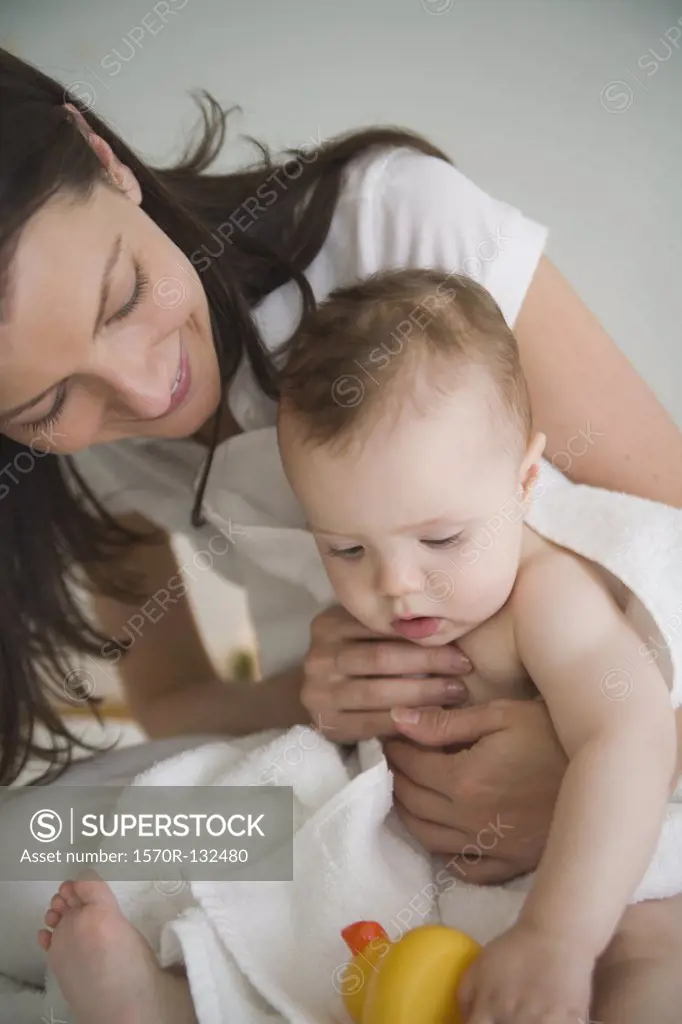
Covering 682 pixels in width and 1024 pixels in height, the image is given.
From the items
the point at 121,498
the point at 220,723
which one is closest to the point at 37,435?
the point at 121,498

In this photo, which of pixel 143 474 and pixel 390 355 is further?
pixel 143 474

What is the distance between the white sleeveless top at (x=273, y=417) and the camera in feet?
2.62

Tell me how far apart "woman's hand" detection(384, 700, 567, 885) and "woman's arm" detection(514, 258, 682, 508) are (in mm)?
268

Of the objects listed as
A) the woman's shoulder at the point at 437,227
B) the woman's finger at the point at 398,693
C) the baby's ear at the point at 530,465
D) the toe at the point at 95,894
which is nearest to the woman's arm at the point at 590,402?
the woman's shoulder at the point at 437,227

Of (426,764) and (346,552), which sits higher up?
(346,552)

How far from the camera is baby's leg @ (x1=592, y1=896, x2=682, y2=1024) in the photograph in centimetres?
53

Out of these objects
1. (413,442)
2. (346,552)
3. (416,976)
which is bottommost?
(416,976)

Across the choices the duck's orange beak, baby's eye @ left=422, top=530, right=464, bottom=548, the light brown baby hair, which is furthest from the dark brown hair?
the duck's orange beak

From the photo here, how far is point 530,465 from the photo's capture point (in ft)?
2.16

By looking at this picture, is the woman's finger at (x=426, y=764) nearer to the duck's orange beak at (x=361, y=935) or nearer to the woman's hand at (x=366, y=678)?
the woman's hand at (x=366, y=678)

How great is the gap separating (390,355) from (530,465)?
0.15 m

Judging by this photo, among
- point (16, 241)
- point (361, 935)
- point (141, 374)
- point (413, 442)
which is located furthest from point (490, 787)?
point (16, 241)

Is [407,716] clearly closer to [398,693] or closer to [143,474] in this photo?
[398,693]

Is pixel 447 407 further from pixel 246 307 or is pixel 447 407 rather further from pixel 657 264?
pixel 657 264
